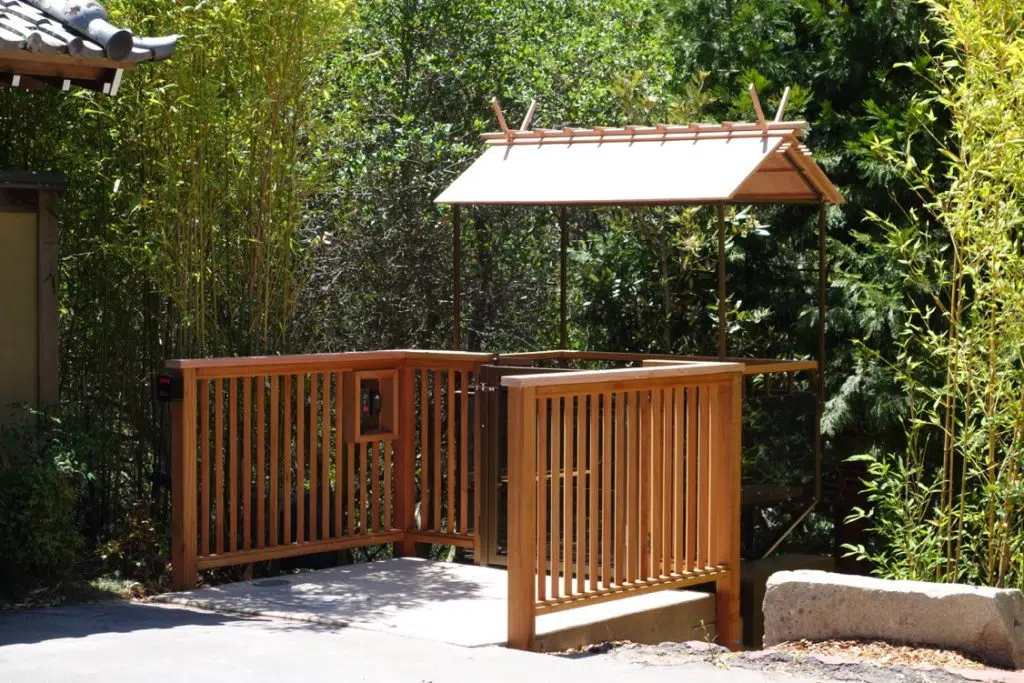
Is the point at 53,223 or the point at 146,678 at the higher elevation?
the point at 53,223

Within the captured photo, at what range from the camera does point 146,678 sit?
205 inches

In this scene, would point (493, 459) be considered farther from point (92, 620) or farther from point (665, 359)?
point (92, 620)

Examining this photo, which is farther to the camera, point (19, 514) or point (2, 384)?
point (2, 384)

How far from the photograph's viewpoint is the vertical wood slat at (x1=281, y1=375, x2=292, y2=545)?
7.51 meters

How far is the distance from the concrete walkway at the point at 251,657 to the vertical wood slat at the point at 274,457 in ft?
3.83

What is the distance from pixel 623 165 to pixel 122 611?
11.8 feet

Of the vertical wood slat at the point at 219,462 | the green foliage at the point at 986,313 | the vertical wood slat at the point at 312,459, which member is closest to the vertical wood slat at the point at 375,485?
the vertical wood slat at the point at 312,459

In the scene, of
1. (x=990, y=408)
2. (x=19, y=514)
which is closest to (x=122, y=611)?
(x=19, y=514)

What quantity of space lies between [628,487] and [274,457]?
6.11ft

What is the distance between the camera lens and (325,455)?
7723 millimetres

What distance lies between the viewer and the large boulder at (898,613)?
6035mm

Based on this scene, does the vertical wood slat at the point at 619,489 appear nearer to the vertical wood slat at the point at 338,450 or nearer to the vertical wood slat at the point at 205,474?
the vertical wood slat at the point at 338,450

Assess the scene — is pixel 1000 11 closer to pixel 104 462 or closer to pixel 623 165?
pixel 623 165

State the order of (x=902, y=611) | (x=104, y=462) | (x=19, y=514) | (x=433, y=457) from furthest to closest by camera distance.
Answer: (x=433, y=457) → (x=104, y=462) → (x=19, y=514) → (x=902, y=611)
